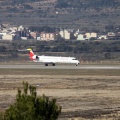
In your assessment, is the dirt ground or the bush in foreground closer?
the bush in foreground

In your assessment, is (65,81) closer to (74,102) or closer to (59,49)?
(74,102)

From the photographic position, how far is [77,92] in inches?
2280

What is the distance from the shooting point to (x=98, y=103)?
49.6 m

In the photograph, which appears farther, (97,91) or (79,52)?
(79,52)

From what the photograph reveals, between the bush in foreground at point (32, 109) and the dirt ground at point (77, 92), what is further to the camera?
the dirt ground at point (77, 92)

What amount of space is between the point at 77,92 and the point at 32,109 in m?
30.3

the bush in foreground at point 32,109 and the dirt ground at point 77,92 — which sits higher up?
the bush in foreground at point 32,109

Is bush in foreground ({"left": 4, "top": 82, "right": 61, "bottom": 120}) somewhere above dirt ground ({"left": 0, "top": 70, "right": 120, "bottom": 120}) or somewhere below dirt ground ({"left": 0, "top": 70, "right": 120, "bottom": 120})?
above

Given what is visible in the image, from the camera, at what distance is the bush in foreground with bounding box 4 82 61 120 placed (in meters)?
27.8

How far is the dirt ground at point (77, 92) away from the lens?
145ft

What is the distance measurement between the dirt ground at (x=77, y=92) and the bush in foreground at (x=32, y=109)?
41.5 feet

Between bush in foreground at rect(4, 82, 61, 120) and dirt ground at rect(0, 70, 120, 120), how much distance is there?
41.5 feet

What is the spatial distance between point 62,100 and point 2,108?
7.02 m

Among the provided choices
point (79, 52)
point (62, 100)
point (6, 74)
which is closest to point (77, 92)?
point (62, 100)
